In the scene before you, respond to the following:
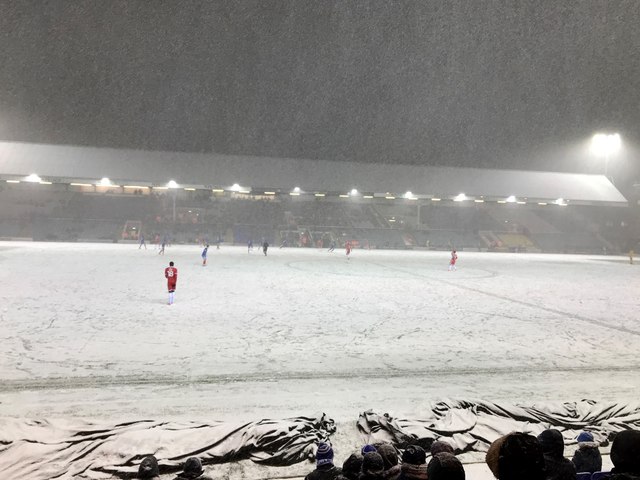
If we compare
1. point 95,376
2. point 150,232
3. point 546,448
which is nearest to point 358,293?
point 95,376

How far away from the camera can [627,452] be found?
188cm

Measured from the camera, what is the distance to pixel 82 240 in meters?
42.3

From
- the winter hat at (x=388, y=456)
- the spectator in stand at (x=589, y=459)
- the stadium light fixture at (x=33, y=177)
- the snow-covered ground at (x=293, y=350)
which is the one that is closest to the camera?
the winter hat at (x=388, y=456)

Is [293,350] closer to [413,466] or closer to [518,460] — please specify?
[413,466]

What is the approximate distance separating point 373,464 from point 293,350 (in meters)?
5.05

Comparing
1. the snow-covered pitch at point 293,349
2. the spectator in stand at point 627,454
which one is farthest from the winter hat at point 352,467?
the snow-covered pitch at point 293,349

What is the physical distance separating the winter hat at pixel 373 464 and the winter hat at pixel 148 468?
6.94 feet

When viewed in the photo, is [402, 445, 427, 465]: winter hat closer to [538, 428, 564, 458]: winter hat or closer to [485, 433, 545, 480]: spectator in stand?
[485, 433, 545, 480]: spectator in stand

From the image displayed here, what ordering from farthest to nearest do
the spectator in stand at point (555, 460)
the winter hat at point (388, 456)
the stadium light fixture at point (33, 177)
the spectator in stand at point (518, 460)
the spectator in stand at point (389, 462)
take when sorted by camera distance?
1. the stadium light fixture at point (33, 177)
2. the winter hat at point (388, 456)
3. the spectator in stand at point (389, 462)
4. the spectator in stand at point (555, 460)
5. the spectator in stand at point (518, 460)

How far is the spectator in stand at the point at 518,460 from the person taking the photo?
1744mm

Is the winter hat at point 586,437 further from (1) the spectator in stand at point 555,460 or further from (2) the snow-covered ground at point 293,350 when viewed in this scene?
(2) the snow-covered ground at point 293,350

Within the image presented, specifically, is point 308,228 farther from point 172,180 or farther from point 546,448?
point 546,448

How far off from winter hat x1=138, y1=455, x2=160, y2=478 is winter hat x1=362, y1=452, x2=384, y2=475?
6.94ft

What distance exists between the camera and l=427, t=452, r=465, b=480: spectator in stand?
1.86m
